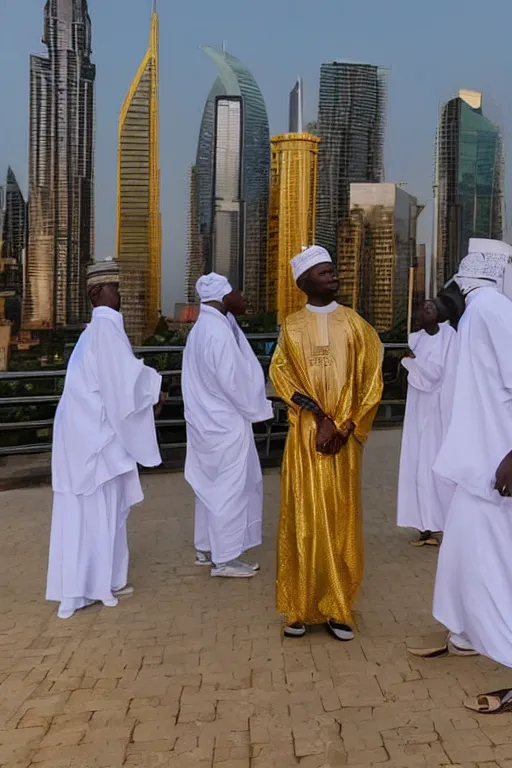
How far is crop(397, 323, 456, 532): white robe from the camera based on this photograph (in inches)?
217

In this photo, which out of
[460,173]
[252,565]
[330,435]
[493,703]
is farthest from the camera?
[460,173]

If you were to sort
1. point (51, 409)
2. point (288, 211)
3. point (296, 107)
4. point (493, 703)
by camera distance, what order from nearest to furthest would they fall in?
point (493, 703)
point (51, 409)
point (288, 211)
point (296, 107)

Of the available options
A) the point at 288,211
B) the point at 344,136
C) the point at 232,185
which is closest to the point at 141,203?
the point at 232,185

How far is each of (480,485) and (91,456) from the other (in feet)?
7.32

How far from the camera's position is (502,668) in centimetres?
335

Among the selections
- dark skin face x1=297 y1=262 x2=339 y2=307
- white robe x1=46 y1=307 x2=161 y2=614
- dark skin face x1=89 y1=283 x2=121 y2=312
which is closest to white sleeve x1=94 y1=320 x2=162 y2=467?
white robe x1=46 y1=307 x2=161 y2=614

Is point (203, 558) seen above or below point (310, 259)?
below

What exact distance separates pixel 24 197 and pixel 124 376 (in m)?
5.64

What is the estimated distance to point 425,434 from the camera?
5652 mm

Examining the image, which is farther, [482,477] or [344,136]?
[344,136]

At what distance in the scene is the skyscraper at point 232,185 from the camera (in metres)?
10.1

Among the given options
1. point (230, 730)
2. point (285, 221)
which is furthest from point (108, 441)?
point (285, 221)

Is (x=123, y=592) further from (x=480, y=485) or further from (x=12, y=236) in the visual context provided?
(x=12, y=236)

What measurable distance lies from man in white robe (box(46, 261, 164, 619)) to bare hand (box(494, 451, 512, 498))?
7.21 ft
